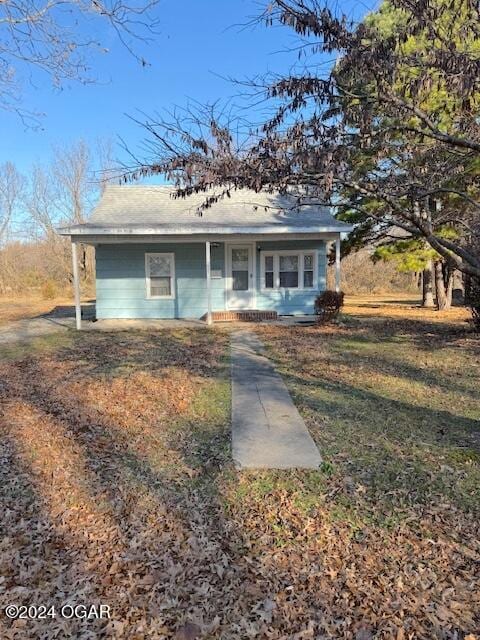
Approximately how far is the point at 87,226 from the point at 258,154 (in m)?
10.1

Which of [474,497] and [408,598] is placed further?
[474,497]

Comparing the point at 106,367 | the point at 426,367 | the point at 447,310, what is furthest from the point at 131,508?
the point at 447,310

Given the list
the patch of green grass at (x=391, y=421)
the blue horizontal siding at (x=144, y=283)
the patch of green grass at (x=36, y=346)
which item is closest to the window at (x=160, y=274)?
Result: the blue horizontal siding at (x=144, y=283)

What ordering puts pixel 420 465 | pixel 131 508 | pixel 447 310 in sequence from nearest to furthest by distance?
pixel 131 508 < pixel 420 465 < pixel 447 310

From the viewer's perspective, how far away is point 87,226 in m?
12.2

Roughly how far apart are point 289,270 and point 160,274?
4.23 meters

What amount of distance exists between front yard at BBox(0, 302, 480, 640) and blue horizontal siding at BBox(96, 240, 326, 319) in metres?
8.10

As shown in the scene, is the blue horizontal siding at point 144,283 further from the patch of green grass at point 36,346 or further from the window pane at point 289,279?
the patch of green grass at point 36,346

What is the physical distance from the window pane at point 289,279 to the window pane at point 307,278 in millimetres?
261

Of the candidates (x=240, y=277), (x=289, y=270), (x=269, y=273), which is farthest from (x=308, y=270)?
(x=240, y=277)

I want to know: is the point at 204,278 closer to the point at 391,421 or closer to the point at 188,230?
the point at 188,230

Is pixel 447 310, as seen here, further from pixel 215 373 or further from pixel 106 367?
pixel 106 367

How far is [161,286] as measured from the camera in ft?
46.6

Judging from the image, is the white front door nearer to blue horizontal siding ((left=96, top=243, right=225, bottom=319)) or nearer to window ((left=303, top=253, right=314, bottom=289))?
blue horizontal siding ((left=96, top=243, right=225, bottom=319))
